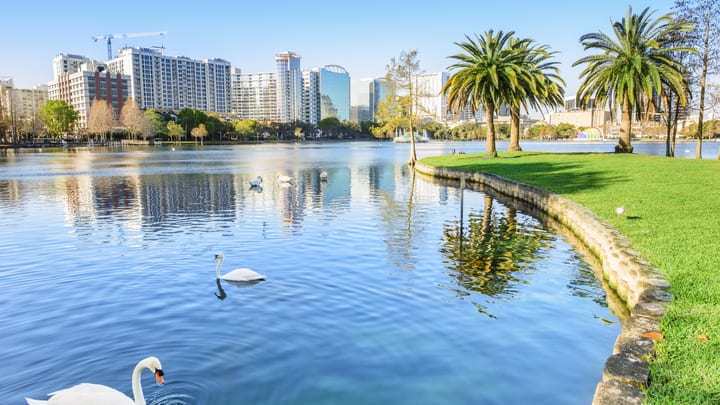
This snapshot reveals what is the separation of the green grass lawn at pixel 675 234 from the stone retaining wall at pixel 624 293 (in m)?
0.16

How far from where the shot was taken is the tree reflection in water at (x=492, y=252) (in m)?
11.2

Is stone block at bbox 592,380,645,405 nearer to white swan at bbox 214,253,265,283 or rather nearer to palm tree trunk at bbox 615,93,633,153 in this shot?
white swan at bbox 214,253,265,283

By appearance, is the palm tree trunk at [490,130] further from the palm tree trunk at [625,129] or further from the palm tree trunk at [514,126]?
the palm tree trunk at [625,129]

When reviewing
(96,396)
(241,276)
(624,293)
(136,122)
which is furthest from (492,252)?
(136,122)

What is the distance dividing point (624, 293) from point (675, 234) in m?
3.25

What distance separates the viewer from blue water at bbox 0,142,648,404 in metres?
6.94

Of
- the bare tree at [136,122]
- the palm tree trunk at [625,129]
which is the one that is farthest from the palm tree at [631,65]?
the bare tree at [136,122]

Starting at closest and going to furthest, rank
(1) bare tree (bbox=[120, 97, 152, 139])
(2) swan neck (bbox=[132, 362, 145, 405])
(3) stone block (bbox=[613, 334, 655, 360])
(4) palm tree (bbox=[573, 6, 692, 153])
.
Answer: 1. (2) swan neck (bbox=[132, 362, 145, 405])
2. (3) stone block (bbox=[613, 334, 655, 360])
3. (4) palm tree (bbox=[573, 6, 692, 153])
4. (1) bare tree (bbox=[120, 97, 152, 139])

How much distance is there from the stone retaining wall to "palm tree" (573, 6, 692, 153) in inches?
857

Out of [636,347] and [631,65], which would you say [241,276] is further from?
[631,65]

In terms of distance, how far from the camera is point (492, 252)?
46.7ft

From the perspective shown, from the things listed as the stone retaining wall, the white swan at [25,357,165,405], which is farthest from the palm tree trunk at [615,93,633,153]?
the white swan at [25,357,165,405]

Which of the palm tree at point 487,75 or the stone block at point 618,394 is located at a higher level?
the palm tree at point 487,75

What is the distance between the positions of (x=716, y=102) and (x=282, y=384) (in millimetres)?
40167
